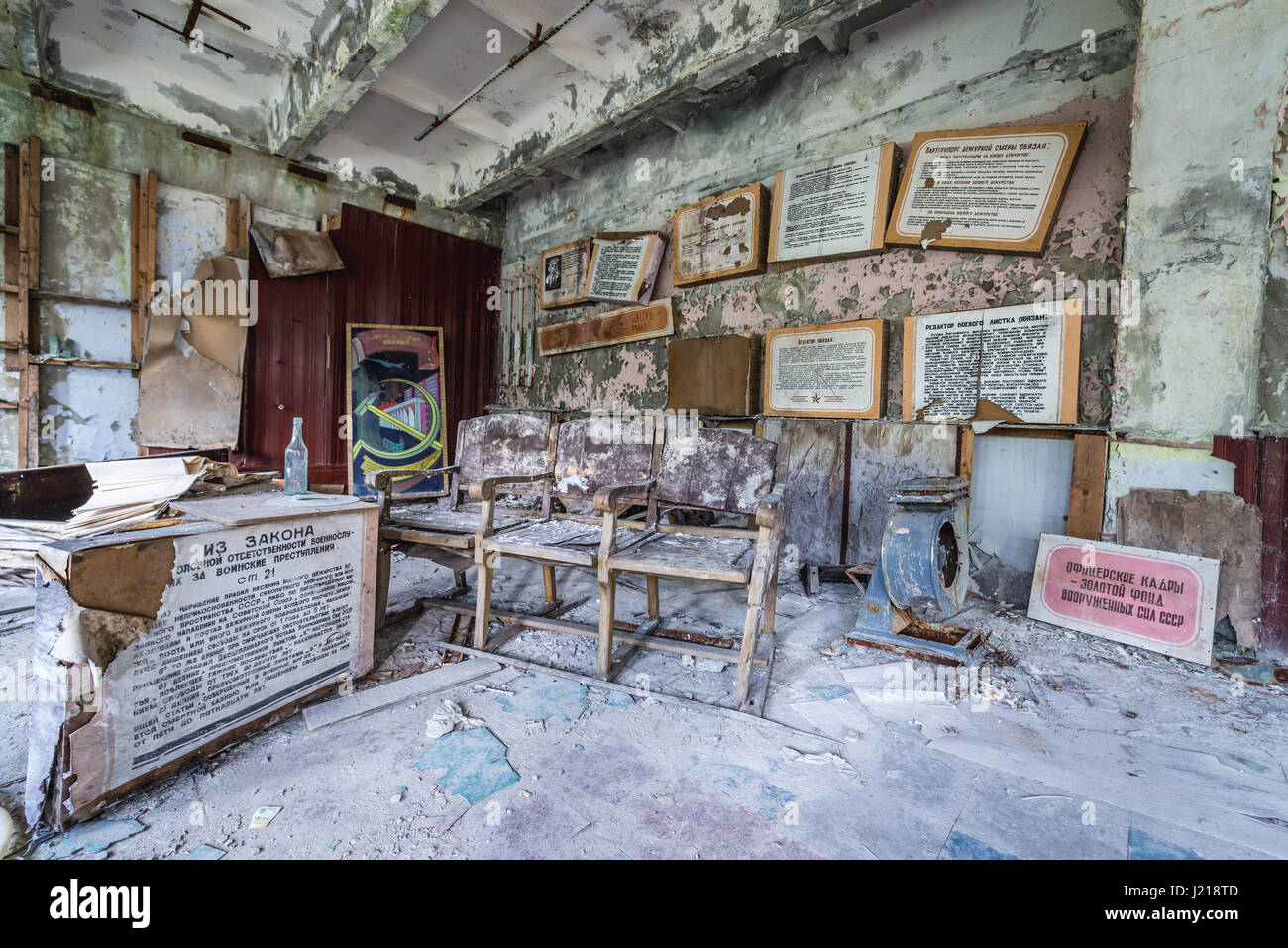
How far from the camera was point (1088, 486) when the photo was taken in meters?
2.92

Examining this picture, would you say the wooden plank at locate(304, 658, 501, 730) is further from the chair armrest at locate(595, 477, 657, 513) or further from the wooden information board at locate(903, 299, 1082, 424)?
the wooden information board at locate(903, 299, 1082, 424)

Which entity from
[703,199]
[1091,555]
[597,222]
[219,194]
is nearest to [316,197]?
[219,194]

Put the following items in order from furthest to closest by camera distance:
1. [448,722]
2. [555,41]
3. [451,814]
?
[555,41], [448,722], [451,814]

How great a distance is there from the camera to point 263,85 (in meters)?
4.66

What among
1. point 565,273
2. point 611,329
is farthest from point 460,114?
point 611,329

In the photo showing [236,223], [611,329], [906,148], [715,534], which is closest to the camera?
[715,534]

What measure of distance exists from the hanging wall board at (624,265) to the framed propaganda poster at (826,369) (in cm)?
129

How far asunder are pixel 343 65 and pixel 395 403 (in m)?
2.93

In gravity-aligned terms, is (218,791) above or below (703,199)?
below

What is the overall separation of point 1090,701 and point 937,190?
9.22ft

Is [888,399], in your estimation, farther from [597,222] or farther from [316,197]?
[316,197]

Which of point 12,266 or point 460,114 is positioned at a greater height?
point 460,114

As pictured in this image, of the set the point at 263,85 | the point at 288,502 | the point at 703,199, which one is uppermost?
the point at 263,85

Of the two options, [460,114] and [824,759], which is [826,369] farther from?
[460,114]
